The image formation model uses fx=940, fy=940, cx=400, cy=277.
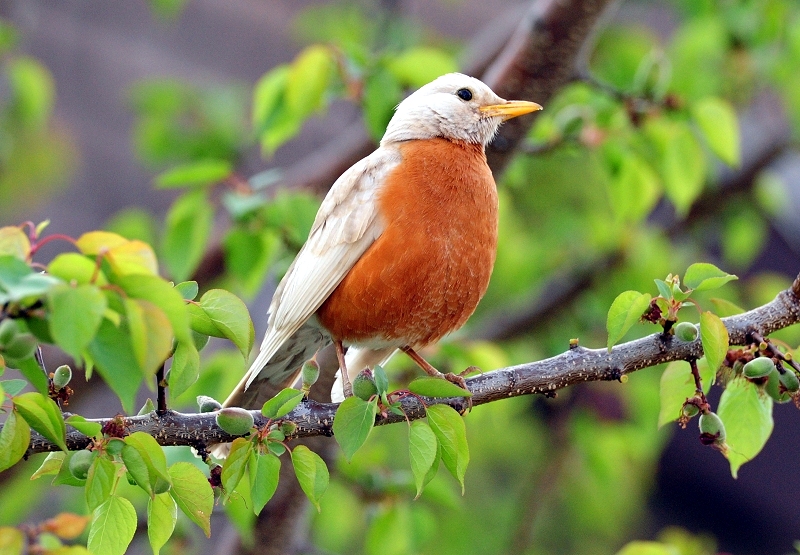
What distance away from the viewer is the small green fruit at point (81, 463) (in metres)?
1.90

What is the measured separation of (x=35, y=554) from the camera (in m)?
2.25

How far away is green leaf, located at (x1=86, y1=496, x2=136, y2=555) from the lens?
1992mm

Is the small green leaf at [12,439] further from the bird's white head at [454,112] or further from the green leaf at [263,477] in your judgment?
the bird's white head at [454,112]

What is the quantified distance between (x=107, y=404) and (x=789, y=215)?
5823mm

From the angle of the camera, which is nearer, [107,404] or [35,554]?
[35,554]

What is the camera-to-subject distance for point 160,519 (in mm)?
2037

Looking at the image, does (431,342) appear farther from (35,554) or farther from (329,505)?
(329,505)

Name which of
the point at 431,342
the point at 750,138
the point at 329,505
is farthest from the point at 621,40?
the point at 431,342

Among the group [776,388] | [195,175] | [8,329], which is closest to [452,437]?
[776,388]

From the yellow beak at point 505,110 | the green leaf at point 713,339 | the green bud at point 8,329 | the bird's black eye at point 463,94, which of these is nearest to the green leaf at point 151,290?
the green bud at point 8,329

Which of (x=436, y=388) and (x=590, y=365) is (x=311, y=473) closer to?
(x=436, y=388)

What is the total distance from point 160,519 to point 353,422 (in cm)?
47

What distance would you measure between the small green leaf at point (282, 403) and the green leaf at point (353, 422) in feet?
0.32

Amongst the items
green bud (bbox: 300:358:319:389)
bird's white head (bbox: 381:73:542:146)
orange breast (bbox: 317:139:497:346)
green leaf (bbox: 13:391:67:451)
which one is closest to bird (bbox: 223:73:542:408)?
orange breast (bbox: 317:139:497:346)
